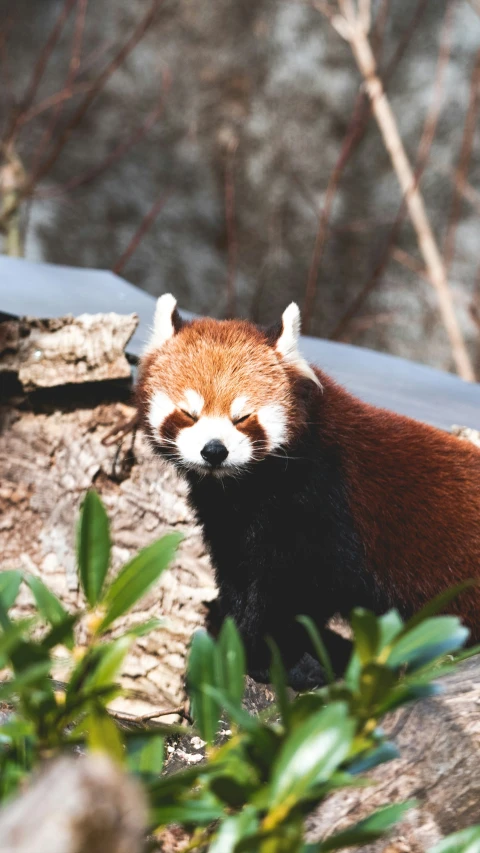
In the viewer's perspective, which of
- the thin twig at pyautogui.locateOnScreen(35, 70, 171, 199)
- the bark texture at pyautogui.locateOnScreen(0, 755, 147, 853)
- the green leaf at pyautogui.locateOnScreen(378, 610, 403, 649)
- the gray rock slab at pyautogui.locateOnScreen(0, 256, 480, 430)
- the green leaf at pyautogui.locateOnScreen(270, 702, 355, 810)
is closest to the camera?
the bark texture at pyautogui.locateOnScreen(0, 755, 147, 853)

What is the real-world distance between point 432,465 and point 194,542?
0.59 m

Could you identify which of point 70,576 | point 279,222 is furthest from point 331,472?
point 279,222

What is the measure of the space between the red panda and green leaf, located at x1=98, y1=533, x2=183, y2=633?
0.78 metres

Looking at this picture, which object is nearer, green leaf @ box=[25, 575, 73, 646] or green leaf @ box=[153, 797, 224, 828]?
green leaf @ box=[153, 797, 224, 828]

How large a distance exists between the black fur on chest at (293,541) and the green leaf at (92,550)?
0.86 meters

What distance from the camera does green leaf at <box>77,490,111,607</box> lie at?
769 mm

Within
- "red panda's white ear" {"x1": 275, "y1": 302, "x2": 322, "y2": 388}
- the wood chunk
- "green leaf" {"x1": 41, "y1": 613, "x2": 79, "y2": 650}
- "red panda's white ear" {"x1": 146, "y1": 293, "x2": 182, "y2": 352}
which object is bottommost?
"green leaf" {"x1": 41, "y1": 613, "x2": 79, "y2": 650}

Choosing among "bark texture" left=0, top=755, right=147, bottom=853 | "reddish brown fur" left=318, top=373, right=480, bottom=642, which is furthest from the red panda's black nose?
"bark texture" left=0, top=755, right=147, bottom=853

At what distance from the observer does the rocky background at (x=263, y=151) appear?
5152mm

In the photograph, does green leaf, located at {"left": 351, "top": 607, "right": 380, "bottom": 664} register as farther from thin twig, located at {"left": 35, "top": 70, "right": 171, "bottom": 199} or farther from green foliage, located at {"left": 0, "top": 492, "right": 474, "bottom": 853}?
thin twig, located at {"left": 35, "top": 70, "right": 171, "bottom": 199}

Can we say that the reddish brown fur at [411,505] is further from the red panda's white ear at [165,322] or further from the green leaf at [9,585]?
the green leaf at [9,585]

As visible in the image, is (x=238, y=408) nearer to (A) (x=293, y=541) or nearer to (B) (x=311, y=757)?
(A) (x=293, y=541)

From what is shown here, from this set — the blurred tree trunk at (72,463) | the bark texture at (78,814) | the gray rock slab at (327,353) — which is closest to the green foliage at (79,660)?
the bark texture at (78,814)

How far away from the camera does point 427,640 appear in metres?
0.72
